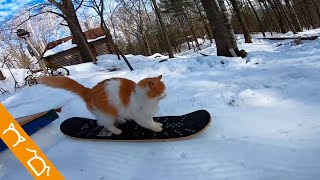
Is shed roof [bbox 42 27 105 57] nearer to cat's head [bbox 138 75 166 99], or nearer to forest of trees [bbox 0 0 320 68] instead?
forest of trees [bbox 0 0 320 68]

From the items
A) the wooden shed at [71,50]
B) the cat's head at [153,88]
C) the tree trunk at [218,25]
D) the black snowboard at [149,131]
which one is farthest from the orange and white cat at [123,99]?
the wooden shed at [71,50]

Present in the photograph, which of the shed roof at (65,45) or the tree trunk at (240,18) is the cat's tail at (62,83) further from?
the shed roof at (65,45)

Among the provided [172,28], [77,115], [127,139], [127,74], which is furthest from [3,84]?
[172,28]

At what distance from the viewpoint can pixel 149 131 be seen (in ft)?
12.4

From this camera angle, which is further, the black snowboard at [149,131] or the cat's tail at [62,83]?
the cat's tail at [62,83]

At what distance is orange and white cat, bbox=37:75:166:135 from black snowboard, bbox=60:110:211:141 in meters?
0.12

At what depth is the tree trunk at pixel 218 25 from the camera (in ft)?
28.2

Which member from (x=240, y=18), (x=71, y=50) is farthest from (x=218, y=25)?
(x=71, y=50)

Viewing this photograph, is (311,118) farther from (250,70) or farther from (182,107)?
(250,70)

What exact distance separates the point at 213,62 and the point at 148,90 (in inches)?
183

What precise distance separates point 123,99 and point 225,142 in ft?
4.67

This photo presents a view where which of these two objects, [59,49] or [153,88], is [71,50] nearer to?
[59,49]

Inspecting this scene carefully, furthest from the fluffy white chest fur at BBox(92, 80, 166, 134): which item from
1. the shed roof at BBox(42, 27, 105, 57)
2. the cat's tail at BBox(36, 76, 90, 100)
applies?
the shed roof at BBox(42, 27, 105, 57)

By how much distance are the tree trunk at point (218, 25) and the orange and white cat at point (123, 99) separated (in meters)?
5.54
